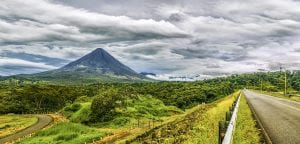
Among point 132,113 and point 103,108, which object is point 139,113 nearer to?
point 132,113

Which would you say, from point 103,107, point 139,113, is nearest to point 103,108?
point 103,107

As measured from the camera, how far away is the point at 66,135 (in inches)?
2336

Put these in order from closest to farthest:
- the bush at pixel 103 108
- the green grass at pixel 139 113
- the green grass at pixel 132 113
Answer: the green grass at pixel 139 113 → the green grass at pixel 132 113 → the bush at pixel 103 108

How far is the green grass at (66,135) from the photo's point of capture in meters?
56.4

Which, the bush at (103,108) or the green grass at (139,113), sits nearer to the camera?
the green grass at (139,113)

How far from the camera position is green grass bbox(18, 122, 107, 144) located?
5638 centimetres

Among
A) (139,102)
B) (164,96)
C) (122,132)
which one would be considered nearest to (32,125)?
(139,102)

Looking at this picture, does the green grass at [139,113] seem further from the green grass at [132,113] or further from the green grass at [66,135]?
the green grass at [66,135]

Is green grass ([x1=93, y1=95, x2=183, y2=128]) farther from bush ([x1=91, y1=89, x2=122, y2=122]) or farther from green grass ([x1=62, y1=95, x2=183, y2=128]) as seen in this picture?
bush ([x1=91, y1=89, x2=122, y2=122])

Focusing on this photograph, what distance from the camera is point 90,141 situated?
56781 mm

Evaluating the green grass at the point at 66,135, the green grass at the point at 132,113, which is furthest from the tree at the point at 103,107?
the green grass at the point at 66,135

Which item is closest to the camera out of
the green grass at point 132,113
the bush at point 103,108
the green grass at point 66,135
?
the green grass at point 66,135

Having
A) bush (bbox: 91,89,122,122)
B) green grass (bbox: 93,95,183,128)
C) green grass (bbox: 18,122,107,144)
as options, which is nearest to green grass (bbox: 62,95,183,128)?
green grass (bbox: 93,95,183,128)

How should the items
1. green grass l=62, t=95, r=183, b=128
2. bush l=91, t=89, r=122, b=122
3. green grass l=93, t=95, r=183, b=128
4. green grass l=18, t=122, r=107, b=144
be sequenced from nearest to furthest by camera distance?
green grass l=18, t=122, r=107, b=144 → green grass l=93, t=95, r=183, b=128 → green grass l=62, t=95, r=183, b=128 → bush l=91, t=89, r=122, b=122
